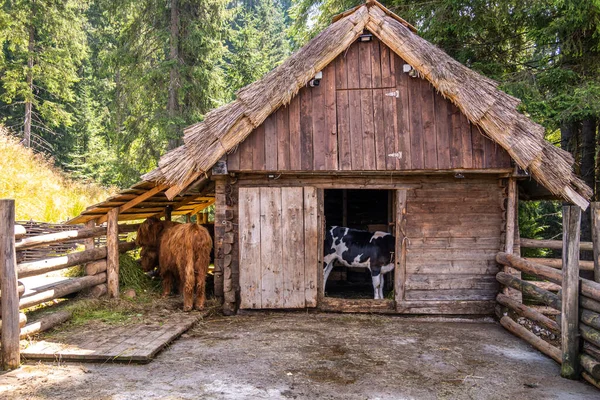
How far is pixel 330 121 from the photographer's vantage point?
8.27 metres

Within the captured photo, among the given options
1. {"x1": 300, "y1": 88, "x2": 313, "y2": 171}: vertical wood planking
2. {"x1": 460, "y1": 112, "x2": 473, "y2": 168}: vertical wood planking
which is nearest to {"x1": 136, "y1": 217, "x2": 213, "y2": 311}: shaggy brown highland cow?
{"x1": 300, "y1": 88, "x2": 313, "y2": 171}: vertical wood planking

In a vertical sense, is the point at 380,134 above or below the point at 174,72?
below

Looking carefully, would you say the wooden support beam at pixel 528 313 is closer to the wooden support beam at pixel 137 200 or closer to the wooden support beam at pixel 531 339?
the wooden support beam at pixel 531 339

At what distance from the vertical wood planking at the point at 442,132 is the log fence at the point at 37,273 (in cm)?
619

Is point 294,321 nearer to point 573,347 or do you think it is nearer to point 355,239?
point 355,239

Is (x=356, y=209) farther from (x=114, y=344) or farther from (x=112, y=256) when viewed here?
(x=114, y=344)

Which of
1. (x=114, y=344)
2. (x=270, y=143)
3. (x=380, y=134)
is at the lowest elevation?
(x=114, y=344)

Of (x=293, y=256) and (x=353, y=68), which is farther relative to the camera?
(x=293, y=256)

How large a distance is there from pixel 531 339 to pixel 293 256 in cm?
405

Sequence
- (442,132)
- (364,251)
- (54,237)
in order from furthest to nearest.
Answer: (364,251) < (442,132) < (54,237)

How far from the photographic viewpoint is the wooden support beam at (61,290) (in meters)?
6.53

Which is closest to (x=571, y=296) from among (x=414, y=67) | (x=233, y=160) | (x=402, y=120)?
(x=402, y=120)

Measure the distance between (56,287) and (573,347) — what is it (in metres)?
7.42

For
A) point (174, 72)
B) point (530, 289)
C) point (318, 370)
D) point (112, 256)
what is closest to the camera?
point (318, 370)
